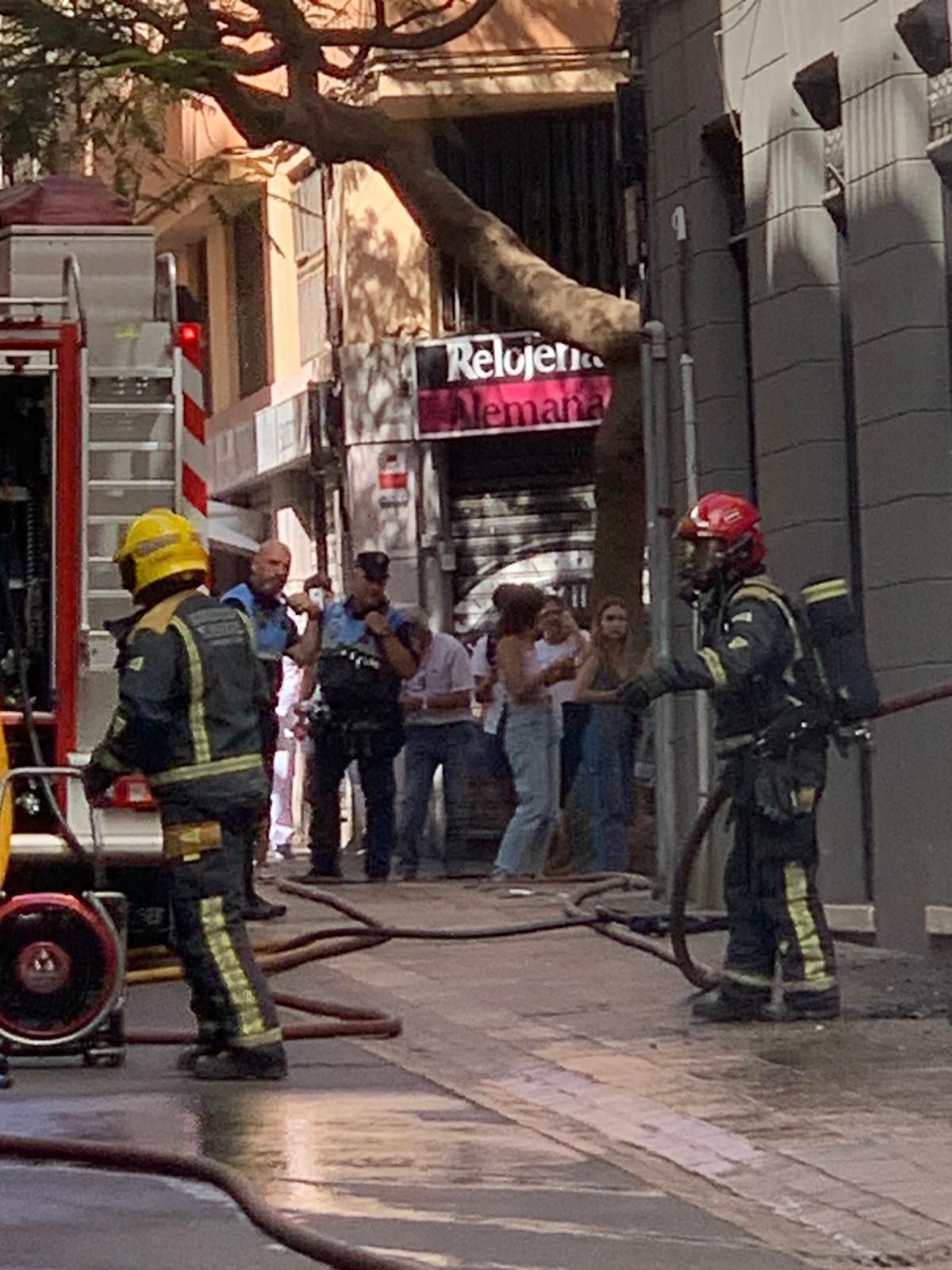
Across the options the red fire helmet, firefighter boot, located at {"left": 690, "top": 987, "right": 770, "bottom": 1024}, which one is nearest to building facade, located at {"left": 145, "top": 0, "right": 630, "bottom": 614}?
the red fire helmet

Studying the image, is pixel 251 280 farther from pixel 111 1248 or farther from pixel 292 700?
pixel 111 1248

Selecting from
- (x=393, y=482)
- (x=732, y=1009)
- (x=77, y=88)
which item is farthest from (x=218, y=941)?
(x=393, y=482)

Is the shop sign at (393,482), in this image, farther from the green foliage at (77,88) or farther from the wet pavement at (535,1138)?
the wet pavement at (535,1138)

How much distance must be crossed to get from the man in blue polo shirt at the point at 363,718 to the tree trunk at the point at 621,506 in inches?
68.8

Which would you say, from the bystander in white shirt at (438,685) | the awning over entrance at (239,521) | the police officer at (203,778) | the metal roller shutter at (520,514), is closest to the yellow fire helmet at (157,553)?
the police officer at (203,778)

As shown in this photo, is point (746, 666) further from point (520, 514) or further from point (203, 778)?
point (520, 514)

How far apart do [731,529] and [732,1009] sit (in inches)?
66.4

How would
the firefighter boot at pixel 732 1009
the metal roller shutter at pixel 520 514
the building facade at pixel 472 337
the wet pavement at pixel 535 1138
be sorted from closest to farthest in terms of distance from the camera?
1. the wet pavement at pixel 535 1138
2. the firefighter boot at pixel 732 1009
3. the building facade at pixel 472 337
4. the metal roller shutter at pixel 520 514

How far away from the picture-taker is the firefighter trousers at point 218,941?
1111 cm

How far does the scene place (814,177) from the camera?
16.1 meters

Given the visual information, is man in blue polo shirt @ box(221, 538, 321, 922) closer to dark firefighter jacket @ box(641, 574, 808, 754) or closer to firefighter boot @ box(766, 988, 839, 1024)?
dark firefighter jacket @ box(641, 574, 808, 754)

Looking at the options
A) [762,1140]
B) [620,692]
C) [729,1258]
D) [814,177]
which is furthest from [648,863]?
[729,1258]

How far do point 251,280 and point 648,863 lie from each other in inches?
579

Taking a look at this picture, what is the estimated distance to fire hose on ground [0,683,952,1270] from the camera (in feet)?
24.9
